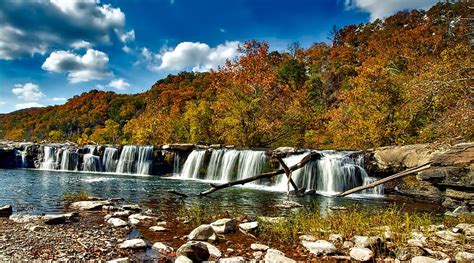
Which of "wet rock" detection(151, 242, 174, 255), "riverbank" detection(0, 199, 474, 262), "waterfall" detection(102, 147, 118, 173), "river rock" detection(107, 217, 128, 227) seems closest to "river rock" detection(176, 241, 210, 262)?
"riverbank" detection(0, 199, 474, 262)

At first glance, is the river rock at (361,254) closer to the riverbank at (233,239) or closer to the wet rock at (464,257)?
the riverbank at (233,239)

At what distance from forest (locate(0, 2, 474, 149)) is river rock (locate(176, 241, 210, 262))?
282 inches

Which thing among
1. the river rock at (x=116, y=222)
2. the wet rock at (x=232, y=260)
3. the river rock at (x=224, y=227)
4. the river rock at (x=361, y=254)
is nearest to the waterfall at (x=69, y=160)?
the river rock at (x=116, y=222)

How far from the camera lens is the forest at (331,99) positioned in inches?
477

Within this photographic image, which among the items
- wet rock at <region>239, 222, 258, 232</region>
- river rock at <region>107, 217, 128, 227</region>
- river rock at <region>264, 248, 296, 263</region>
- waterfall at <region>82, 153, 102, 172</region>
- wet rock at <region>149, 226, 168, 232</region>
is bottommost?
wet rock at <region>149, 226, 168, 232</region>

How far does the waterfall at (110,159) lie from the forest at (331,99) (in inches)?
387

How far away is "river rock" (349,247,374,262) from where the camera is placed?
6.90 meters

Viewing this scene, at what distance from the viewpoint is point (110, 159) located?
37281 millimetres

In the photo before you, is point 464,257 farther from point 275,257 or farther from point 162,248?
point 162,248

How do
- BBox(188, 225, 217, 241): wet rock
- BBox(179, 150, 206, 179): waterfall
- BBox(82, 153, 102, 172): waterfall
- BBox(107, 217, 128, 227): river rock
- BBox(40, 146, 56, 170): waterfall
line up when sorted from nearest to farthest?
1. BBox(188, 225, 217, 241): wet rock
2. BBox(107, 217, 128, 227): river rock
3. BBox(179, 150, 206, 179): waterfall
4. BBox(82, 153, 102, 172): waterfall
5. BBox(40, 146, 56, 170): waterfall

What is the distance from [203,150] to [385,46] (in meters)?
40.0

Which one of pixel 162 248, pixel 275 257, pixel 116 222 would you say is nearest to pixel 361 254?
pixel 275 257

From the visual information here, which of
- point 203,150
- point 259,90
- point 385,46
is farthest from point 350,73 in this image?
point 203,150

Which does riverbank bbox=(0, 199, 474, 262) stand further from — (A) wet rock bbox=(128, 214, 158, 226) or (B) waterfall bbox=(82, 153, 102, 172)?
(B) waterfall bbox=(82, 153, 102, 172)
